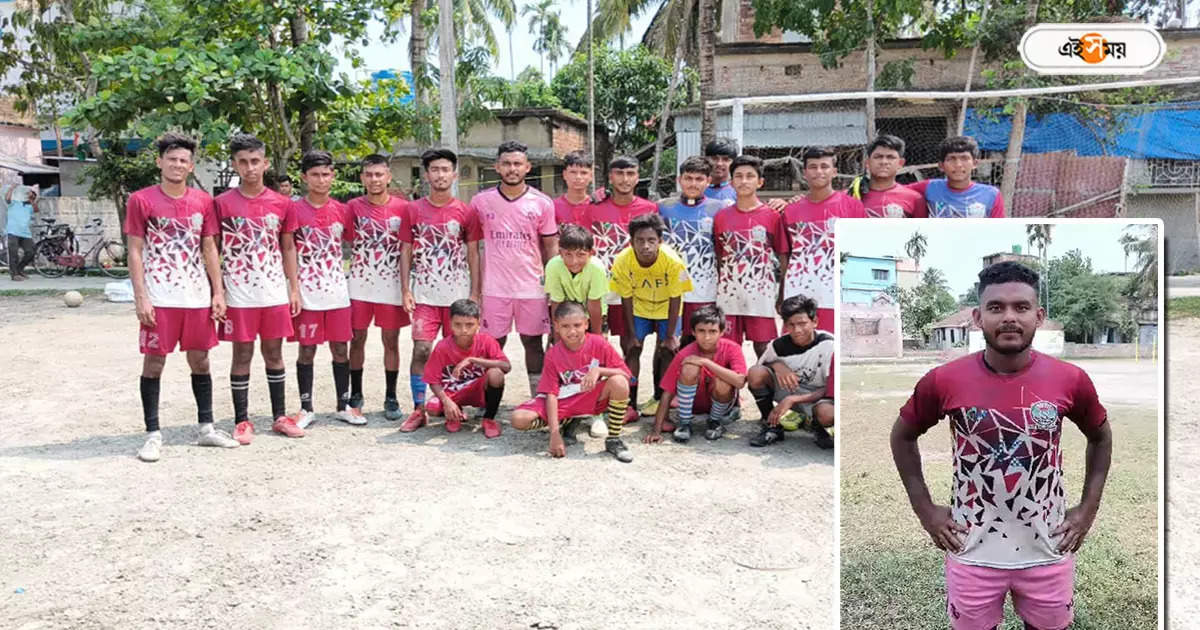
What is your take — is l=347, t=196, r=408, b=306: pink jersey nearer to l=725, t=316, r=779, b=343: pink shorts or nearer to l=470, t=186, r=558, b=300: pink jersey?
l=470, t=186, r=558, b=300: pink jersey

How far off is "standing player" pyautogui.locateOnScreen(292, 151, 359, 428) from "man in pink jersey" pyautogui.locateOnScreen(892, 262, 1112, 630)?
4.30m

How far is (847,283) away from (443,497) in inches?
109

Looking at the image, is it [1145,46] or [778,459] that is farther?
[1145,46]

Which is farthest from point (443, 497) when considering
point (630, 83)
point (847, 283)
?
point (630, 83)

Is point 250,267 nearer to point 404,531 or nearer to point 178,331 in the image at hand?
point 178,331

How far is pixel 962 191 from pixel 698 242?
4.98 ft

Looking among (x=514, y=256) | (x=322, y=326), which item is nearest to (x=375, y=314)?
(x=322, y=326)

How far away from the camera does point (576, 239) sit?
17.4ft

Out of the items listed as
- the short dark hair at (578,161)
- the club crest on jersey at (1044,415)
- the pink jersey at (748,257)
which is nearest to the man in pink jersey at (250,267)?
the short dark hair at (578,161)

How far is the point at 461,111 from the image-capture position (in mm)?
16594

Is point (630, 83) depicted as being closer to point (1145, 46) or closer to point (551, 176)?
point (551, 176)

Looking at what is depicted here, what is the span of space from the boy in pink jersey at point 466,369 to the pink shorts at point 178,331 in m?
1.21

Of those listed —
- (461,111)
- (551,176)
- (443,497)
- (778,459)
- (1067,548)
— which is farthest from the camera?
(551,176)

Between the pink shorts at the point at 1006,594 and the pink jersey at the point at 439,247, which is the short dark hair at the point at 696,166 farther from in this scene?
the pink shorts at the point at 1006,594
